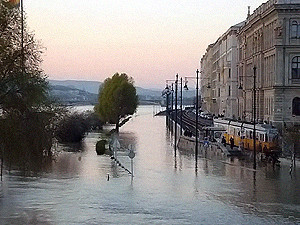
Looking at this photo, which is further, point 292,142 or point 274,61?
point 274,61

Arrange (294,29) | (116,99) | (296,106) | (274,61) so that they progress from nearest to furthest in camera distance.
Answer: (294,29)
(296,106)
(274,61)
(116,99)

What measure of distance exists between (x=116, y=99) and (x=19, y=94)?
80386 millimetres

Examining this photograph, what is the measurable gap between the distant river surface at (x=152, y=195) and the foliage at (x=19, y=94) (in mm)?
2324

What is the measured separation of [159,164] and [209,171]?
242 inches

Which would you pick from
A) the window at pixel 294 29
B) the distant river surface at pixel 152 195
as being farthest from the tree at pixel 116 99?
the distant river surface at pixel 152 195

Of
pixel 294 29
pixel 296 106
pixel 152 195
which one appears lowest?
pixel 152 195

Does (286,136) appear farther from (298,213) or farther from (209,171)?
(298,213)

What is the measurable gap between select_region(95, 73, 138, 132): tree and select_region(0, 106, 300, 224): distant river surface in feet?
193

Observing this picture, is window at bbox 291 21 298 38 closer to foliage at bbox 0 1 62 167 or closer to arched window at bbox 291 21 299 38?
arched window at bbox 291 21 299 38

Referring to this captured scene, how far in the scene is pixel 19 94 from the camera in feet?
88.0

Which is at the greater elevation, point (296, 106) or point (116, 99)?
point (116, 99)

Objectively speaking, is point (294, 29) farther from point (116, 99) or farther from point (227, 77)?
point (227, 77)

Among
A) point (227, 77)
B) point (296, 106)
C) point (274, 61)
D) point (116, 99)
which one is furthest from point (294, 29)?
point (227, 77)

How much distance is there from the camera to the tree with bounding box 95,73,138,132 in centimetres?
10700
